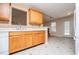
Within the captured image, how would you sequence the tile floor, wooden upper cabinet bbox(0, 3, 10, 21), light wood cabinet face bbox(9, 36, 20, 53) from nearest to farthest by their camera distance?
light wood cabinet face bbox(9, 36, 20, 53)
the tile floor
wooden upper cabinet bbox(0, 3, 10, 21)

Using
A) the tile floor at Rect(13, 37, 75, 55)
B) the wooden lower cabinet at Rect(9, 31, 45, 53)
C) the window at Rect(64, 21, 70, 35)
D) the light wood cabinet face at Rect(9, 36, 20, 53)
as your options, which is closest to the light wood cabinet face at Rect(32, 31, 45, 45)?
the wooden lower cabinet at Rect(9, 31, 45, 53)

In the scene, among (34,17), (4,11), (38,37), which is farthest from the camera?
(34,17)

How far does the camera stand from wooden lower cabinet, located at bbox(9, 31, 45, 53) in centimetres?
331

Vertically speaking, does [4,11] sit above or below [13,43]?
above

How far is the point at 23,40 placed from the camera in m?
3.92

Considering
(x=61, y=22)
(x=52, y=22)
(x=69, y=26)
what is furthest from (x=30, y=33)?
(x=52, y=22)

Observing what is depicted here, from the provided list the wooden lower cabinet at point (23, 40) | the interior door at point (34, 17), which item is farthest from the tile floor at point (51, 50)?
the interior door at point (34, 17)

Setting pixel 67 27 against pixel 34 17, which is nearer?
pixel 34 17

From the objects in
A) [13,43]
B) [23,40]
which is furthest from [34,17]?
[13,43]

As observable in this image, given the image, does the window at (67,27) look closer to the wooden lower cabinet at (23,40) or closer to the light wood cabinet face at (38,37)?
the light wood cabinet face at (38,37)

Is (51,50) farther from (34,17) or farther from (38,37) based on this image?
→ (34,17)

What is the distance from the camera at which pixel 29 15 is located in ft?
17.8

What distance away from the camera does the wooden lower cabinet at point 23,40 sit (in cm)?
331

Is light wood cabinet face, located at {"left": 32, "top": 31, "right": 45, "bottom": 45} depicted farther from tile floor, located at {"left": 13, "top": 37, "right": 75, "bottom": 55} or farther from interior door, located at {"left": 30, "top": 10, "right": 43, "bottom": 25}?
interior door, located at {"left": 30, "top": 10, "right": 43, "bottom": 25}
